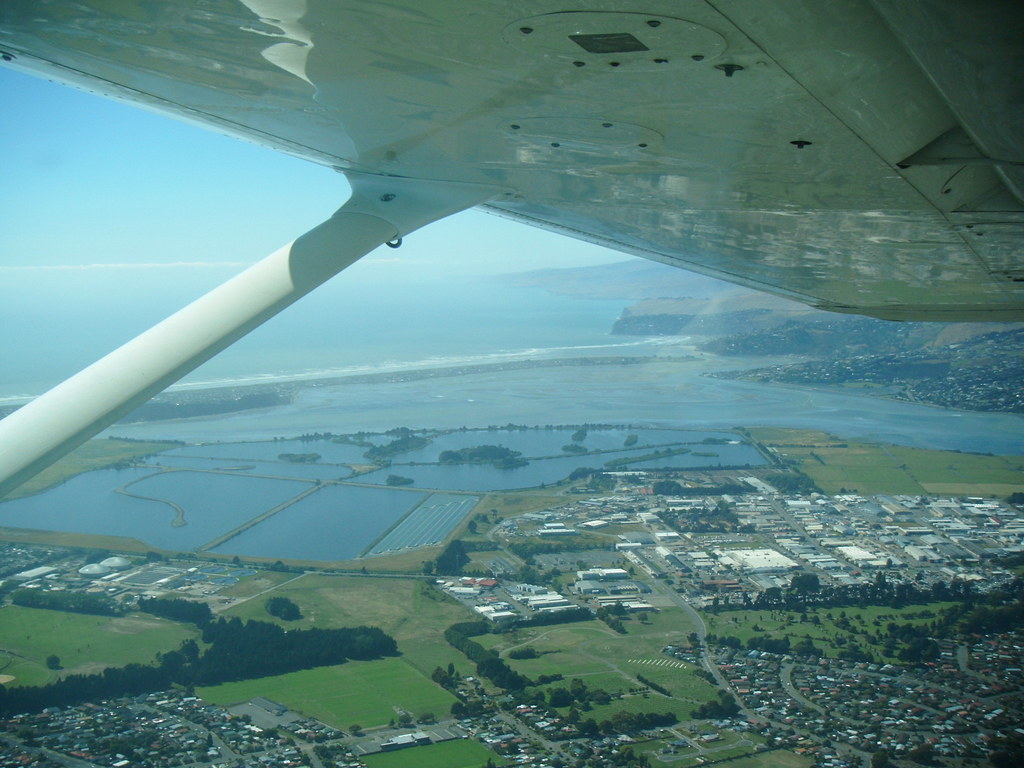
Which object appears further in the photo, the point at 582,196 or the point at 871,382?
the point at 871,382

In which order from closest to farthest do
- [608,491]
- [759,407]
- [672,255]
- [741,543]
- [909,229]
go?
[909,229], [672,255], [741,543], [608,491], [759,407]

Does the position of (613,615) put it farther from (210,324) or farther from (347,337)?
(347,337)

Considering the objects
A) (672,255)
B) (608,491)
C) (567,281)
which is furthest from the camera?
(567,281)

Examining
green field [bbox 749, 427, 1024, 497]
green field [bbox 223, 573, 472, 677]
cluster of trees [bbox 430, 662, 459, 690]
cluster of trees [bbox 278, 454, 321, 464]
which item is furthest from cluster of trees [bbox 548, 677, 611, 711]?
cluster of trees [bbox 278, 454, 321, 464]

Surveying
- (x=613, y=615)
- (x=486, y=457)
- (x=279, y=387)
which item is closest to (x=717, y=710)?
(x=613, y=615)

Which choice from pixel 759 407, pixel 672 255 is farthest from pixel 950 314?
pixel 759 407

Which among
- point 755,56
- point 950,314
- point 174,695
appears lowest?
point 174,695

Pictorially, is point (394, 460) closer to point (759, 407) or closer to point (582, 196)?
point (759, 407)

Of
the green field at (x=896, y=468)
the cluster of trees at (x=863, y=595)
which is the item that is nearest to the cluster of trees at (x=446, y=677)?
the cluster of trees at (x=863, y=595)
